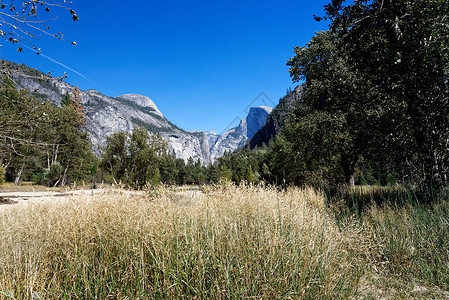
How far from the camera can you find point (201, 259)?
254cm

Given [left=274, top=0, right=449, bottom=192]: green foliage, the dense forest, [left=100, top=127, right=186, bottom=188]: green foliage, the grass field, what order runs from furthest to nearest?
[left=100, top=127, right=186, bottom=188]: green foliage → [left=274, top=0, right=449, bottom=192]: green foliage → the dense forest → the grass field

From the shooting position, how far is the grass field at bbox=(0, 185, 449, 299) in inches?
94.3

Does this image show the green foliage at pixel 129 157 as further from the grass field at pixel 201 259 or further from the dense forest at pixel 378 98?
the grass field at pixel 201 259

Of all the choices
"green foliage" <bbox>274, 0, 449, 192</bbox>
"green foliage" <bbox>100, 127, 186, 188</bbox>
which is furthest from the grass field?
"green foliage" <bbox>100, 127, 186, 188</bbox>

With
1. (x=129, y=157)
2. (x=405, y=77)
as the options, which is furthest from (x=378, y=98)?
(x=129, y=157)

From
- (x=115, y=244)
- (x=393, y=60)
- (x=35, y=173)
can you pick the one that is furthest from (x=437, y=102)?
(x=35, y=173)

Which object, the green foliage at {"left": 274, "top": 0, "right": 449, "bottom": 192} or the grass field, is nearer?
the grass field

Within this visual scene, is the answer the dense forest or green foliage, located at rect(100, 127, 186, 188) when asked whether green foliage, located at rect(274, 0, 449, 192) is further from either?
green foliage, located at rect(100, 127, 186, 188)

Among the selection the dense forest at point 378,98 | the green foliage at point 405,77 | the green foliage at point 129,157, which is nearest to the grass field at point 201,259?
the dense forest at point 378,98

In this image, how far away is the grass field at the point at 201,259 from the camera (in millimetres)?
2396

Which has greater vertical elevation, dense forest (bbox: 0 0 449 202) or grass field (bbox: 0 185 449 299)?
dense forest (bbox: 0 0 449 202)

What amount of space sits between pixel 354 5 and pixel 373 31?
38.0 inches

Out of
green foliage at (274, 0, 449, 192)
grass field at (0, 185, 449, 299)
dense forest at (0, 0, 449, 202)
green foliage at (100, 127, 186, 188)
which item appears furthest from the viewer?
green foliage at (100, 127, 186, 188)

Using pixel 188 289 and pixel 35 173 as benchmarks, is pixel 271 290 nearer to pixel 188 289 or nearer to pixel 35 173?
pixel 188 289
